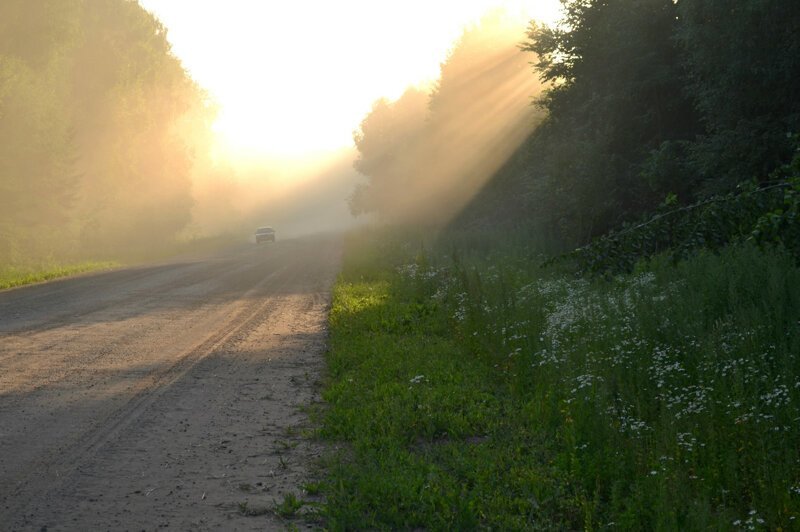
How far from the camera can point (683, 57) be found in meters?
16.6

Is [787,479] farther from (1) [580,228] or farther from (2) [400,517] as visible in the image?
(1) [580,228]

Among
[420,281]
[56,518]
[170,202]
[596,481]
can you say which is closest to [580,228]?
[420,281]

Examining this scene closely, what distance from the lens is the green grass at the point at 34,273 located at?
2385 centimetres

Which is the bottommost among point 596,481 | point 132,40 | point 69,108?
point 596,481

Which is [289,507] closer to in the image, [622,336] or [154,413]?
[154,413]

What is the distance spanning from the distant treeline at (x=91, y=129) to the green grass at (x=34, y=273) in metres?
2.53

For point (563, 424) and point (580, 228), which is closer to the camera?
point (563, 424)

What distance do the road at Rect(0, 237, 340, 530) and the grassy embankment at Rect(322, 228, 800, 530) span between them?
0.61 meters

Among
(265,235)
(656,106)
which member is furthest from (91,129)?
(656,106)

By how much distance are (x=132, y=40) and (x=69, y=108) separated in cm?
1142

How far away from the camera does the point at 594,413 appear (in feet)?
21.9

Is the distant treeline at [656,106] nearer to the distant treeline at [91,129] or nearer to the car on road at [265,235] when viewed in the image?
the distant treeline at [91,129]

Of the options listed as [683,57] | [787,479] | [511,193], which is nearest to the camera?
[787,479]

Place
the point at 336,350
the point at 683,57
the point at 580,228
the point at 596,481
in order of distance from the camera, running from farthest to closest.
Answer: the point at 580,228
the point at 683,57
the point at 336,350
the point at 596,481
